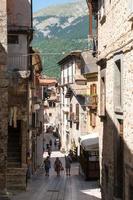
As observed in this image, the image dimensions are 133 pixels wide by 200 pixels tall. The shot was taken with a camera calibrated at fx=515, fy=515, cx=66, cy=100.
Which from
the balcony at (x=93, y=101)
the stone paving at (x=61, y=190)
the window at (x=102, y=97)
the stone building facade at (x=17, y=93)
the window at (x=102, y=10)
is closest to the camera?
the window at (x=102, y=10)

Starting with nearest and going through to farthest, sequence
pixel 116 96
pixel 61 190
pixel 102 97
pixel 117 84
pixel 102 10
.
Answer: pixel 117 84 < pixel 116 96 < pixel 102 10 < pixel 102 97 < pixel 61 190

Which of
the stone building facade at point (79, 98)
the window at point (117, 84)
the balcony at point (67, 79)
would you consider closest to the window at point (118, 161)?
the window at point (117, 84)

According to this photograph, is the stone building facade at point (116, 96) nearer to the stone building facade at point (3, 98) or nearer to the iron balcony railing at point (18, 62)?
the stone building facade at point (3, 98)

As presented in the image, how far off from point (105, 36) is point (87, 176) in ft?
43.4

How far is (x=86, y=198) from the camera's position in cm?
2247

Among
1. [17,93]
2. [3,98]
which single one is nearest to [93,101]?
[17,93]

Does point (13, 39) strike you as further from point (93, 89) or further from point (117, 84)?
point (117, 84)

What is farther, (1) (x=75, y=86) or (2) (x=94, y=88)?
(1) (x=75, y=86)

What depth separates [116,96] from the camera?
15.8 metres

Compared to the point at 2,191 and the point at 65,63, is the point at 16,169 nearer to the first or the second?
the point at 2,191

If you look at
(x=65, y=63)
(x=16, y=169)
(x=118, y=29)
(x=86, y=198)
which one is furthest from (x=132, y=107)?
(x=65, y=63)

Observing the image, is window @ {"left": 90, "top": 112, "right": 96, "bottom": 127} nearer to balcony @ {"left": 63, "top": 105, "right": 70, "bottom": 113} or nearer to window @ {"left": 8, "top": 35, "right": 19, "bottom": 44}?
window @ {"left": 8, "top": 35, "right": 19, "bottom": 44}

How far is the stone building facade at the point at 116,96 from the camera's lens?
43.7 feet

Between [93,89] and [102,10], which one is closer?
[102,10]
